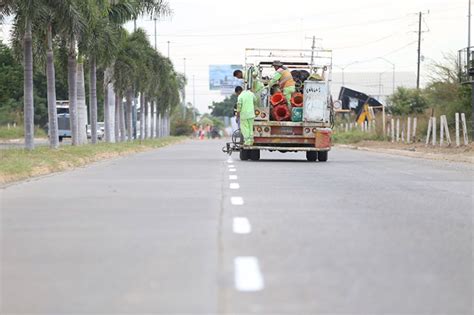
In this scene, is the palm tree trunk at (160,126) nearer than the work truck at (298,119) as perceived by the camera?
No

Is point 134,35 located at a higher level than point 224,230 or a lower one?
higher

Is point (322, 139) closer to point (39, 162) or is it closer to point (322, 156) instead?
point (322, 156)

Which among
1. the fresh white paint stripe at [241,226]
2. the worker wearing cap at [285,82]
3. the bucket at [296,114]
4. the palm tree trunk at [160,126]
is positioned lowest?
the palm tree trunk at [160,126]

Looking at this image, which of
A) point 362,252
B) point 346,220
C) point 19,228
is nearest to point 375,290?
point 362,252

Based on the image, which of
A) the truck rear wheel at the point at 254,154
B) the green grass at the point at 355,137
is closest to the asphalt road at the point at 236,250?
the truck rear wheel at the point at 254,154

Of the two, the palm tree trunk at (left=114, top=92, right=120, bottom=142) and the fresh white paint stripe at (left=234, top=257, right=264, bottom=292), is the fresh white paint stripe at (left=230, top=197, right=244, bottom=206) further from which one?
the palm tree trunk at (left=114, top=92, right=120, bottom=142)

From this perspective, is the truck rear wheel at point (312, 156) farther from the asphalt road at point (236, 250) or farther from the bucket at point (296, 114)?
the asphalt road at point (236, 250)

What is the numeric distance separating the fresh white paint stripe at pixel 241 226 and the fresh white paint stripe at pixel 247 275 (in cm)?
164

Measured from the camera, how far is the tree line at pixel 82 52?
2689 cm

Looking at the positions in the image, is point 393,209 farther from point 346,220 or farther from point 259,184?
point 259,184

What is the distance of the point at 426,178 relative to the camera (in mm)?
18281

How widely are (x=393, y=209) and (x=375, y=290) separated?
17.6ft

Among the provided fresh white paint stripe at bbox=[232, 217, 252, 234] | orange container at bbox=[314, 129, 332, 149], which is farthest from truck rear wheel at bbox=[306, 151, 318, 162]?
fresh white paint stripe at bbox=[232, 217, 252, 234]

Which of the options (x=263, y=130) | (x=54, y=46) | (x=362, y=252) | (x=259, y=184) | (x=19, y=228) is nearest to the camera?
(x=362, y=252)
